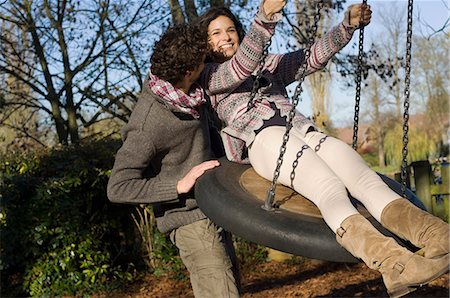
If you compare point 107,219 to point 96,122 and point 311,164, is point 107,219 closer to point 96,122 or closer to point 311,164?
point 96,122

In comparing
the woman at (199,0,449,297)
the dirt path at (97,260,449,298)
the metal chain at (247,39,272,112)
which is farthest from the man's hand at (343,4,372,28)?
the dirt path at (97,260,449,298)

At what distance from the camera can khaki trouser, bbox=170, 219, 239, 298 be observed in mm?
2615

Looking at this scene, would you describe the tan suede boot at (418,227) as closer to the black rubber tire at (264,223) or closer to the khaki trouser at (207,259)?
the black rubber tire at (264,223)

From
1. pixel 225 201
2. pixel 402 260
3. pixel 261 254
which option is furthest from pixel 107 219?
→ pixel 402 260

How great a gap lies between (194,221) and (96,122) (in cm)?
509

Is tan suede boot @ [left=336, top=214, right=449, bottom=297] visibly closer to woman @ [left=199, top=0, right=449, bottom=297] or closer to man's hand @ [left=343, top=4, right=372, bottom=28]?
woman @ [left=199, top=0, right=449, bottom=297]

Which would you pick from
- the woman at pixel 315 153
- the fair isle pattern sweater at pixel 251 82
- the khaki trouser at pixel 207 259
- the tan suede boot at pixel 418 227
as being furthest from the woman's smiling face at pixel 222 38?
the tan suede boot at pixel 418 227

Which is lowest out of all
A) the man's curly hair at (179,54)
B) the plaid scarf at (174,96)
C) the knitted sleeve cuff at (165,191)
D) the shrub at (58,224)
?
the shrub at (58,224)

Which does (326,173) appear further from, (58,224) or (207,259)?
(58,224)

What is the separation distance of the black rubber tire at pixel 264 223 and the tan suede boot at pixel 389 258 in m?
0.10

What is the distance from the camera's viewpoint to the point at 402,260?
1.96m

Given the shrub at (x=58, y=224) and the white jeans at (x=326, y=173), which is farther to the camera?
the shrub at (x=58, y=224)

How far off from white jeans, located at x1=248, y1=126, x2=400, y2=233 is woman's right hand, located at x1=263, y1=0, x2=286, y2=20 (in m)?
0.50

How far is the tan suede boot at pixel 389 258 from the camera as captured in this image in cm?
193
